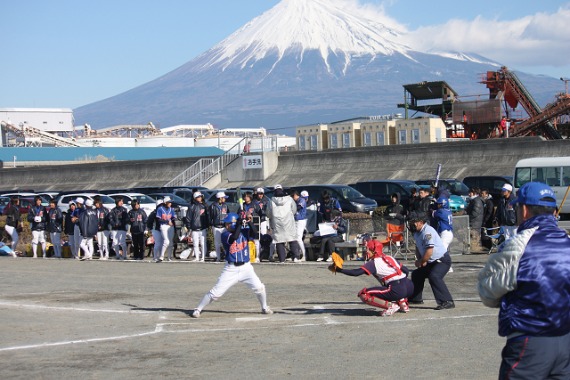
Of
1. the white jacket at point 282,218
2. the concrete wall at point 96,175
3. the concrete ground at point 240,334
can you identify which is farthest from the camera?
the concrete wall at point 96,175

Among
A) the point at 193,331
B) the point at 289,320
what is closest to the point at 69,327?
the point at 193,331

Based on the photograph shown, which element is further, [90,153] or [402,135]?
[90,153]

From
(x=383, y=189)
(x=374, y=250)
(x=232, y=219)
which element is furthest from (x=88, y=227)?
(x=383, y=189)

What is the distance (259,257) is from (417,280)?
9047 mm

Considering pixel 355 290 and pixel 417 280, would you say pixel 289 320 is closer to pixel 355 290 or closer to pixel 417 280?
pixel 417 280

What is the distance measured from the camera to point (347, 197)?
3139cm

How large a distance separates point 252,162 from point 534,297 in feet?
140

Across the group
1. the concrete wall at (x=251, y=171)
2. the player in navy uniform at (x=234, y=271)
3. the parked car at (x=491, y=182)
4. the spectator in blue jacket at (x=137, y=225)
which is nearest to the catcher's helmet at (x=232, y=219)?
the player in navy uniform at (x=234, y=271)

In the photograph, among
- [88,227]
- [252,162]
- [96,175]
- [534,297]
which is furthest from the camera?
[96,175]

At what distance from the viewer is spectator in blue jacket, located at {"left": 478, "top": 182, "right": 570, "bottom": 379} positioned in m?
5.10

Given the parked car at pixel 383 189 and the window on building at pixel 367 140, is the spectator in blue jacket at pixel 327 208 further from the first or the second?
the window on building at pixel 367 140

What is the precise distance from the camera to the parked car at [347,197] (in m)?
30.8

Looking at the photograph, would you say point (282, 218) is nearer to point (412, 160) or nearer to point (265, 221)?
point (265, 221)

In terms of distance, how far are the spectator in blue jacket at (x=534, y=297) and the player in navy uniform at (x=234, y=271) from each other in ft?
24.3
